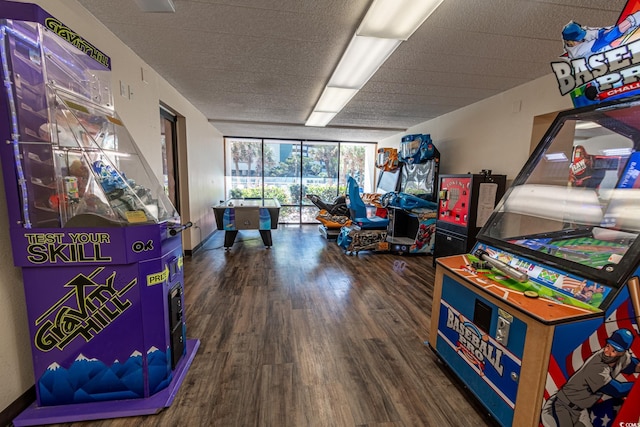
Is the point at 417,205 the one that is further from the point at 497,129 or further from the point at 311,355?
the point at 311,355

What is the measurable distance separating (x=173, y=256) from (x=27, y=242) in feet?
2.26

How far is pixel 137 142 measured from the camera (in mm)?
2670

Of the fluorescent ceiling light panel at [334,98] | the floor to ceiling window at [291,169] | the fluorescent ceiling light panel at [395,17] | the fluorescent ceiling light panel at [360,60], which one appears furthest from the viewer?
the floor to ceiling window at [291,169]

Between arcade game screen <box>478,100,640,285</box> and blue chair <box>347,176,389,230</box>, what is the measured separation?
9.75 ft

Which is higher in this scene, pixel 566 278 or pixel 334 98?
pixel 334 98

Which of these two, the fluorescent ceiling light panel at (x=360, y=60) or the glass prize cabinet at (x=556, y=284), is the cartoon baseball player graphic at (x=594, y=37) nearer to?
the glass prize cabinet at (x=556, y=284)

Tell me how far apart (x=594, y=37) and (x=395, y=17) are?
1.11m

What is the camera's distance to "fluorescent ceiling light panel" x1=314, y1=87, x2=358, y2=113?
11.4 feet

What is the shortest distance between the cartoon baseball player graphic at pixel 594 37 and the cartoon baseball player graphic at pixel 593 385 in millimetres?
1345

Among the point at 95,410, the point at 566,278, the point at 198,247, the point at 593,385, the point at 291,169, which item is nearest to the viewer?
the point at 593,385

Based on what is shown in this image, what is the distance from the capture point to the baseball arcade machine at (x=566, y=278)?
1.10 meters

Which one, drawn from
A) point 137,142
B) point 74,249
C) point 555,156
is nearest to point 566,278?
point 555,156

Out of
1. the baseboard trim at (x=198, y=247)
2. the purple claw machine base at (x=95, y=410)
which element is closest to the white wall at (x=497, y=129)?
the purple claw machine base at (x=95, y=410)

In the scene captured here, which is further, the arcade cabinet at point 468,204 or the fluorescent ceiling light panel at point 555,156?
the arcade cabinet at point 468,204
